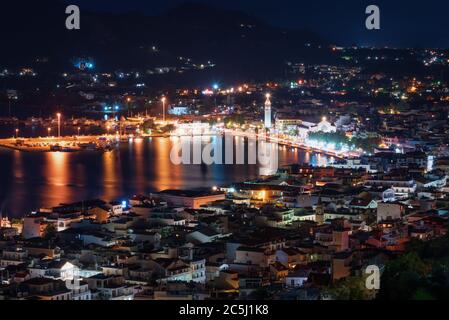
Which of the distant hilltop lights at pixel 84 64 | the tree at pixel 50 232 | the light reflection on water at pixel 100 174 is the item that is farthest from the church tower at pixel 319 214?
the distant hilltop lights at pixel 84 64

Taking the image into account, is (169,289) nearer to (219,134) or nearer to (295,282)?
(295,282)

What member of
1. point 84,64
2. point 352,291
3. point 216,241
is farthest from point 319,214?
point 84,64

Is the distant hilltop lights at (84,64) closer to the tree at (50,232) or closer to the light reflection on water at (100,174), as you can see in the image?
the light reflection on water at (100,174)

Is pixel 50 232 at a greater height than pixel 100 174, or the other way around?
pixel 100 174

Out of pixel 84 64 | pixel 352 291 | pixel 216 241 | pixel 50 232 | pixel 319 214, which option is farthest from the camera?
pixel 84 64

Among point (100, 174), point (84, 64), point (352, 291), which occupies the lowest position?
point (352, 291)

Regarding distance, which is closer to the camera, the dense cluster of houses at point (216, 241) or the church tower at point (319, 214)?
the dense cluster of houses at point (216, 241)

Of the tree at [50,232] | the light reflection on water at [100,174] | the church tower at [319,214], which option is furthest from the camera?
the light reflection on water at [100,174]

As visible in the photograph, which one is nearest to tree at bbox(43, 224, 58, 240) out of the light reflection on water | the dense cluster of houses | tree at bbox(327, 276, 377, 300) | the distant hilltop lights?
the dense cluster of houses

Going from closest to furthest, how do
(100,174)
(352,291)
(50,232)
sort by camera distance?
(352,291), (50,232), (100,174)

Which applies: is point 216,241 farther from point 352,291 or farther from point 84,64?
point 84,64
